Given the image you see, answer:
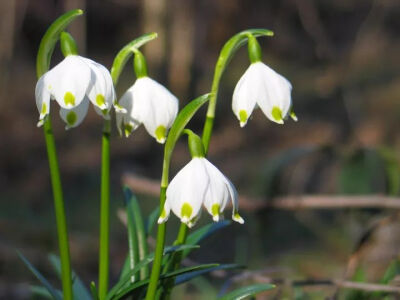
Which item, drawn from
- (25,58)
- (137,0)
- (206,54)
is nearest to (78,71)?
(206,54)

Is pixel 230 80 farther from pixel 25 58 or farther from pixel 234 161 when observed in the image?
pixel 25 58

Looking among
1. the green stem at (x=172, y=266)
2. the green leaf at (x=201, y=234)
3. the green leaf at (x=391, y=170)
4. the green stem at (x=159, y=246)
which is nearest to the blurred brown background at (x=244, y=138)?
the green leaf at (x=391, y=170)

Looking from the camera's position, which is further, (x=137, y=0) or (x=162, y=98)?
(x=137, y=0)

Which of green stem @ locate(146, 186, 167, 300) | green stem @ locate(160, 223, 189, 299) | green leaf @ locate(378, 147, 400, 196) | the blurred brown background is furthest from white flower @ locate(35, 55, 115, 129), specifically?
green leaf @ locate(378, 147, 400, 196)

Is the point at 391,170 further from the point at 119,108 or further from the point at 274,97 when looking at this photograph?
the point at 119,108

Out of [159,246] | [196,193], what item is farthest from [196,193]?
[159,246]

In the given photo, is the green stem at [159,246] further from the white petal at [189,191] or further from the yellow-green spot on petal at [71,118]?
the yellow-green spot on petal at [71,118]

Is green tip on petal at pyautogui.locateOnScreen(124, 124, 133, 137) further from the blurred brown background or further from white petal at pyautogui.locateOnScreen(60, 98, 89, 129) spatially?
the blurred brown background
